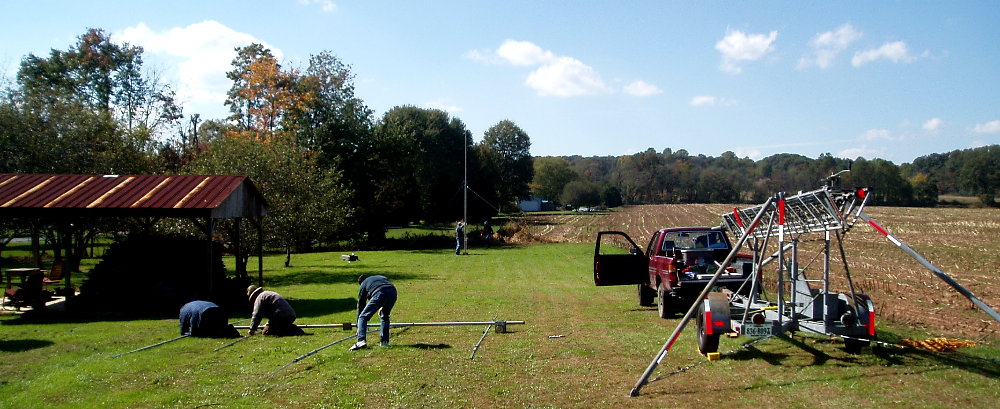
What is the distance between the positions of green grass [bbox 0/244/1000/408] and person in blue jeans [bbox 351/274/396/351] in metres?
0.26

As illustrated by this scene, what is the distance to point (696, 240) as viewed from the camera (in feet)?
47.5

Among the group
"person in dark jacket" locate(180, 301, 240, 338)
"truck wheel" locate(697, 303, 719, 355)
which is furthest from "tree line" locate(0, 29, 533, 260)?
"truck wheel" locate(697, 303, 719, 355)

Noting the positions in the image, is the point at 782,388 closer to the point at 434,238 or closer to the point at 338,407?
the point at 338,407

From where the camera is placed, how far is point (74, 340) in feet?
41.0

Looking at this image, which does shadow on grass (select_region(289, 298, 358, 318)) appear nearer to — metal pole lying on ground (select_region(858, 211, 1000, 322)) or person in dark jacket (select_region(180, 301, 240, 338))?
person in dark jacket (select_region(180, 301, 240, 338))

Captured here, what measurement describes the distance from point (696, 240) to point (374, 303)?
7526 millimetres

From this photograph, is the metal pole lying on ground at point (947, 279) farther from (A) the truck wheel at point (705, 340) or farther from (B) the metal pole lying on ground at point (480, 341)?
(B) the metal pole lying on ground at point (480, 341)

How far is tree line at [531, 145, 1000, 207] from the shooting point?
2074 inches

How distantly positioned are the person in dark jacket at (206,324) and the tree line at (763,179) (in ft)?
92.3

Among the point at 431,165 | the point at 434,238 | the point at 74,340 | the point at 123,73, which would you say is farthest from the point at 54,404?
the point at 431,165

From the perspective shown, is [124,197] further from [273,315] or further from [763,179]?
[763,179]

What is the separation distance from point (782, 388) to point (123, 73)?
174 feet

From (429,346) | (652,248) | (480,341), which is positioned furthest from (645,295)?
(429,346)

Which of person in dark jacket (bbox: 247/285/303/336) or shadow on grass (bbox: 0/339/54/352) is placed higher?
person in dark jacket (bbox: 247/285/303/336)
